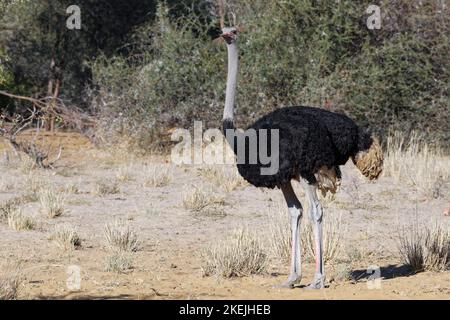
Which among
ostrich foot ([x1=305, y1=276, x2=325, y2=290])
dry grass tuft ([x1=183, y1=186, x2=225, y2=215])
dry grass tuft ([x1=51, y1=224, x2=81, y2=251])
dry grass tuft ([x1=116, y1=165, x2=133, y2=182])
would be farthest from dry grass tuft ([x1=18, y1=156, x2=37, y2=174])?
ostrich foot ([x1=305, y1=276, x2=325, y2=290])

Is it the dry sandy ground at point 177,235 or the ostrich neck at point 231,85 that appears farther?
the ostrich neck at point 231,85

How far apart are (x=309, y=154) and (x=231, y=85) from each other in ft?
3.09

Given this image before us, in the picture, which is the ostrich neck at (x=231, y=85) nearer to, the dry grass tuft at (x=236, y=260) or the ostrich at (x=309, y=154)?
the ostrich at (x=309, y=154)

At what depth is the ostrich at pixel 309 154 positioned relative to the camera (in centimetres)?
666

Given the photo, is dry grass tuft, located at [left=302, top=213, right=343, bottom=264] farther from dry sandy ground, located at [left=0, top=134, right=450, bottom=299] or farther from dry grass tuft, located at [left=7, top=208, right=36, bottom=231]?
dry grass tuft, located at [left=7, top=208, right=36, bottom=231]

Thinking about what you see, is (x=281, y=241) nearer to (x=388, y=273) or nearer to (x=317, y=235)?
(x=388, y=273)

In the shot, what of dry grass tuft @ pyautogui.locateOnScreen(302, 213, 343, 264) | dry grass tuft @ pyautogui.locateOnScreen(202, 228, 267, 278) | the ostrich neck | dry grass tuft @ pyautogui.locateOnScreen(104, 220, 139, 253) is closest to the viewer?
the ostrich neck

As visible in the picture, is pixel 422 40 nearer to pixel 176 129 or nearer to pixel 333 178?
pixel 176 129

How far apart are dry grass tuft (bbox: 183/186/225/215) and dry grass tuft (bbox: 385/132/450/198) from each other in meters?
2.49

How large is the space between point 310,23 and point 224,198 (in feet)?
15.7

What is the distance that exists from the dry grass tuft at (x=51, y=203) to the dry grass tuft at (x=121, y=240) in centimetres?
151

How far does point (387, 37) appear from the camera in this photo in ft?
49.1

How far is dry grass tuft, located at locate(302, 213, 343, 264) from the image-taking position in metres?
7.89

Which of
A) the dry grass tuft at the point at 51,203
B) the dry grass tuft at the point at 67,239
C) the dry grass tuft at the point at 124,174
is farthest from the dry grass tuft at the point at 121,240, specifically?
the dry grass tuft at the point at 124,174
